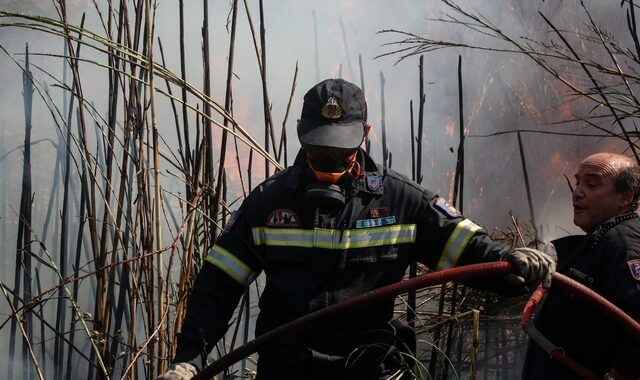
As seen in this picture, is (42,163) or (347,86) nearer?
(347,86)

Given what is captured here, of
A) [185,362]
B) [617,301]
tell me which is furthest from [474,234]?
[185,362]

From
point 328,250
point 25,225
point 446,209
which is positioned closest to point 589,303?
point 446,209

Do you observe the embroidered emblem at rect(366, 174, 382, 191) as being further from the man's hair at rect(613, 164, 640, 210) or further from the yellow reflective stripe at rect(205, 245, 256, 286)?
the man's hair at rect(613, 164, 640, 210)

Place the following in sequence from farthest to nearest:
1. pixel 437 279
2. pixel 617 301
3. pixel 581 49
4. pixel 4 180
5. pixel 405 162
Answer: pixel 581 49, pixel 405 162, pixel 4 180, pixel 617 301, pixel 437 279

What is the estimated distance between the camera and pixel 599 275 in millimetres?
3473

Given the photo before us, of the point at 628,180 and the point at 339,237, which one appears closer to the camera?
the point at 339,237

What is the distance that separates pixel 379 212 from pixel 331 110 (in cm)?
38

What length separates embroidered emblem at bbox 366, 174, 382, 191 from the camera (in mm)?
3326

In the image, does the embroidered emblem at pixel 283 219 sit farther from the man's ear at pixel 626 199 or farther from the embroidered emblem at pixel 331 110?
the man's ear at pixel 626 199

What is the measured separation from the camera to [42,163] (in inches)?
229

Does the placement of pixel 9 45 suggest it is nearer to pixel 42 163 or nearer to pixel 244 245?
pixel 42 163

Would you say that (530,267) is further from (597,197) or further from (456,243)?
(597,197)

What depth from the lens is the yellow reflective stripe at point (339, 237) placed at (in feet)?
10.6

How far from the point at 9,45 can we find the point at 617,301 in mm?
4114
